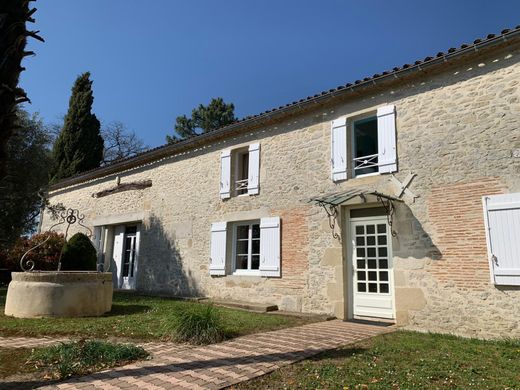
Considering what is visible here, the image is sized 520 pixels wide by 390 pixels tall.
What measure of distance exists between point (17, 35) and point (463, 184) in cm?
623

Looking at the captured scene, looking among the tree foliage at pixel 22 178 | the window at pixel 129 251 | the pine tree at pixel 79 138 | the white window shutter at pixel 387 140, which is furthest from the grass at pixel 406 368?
the pine tree at pixel 79 138

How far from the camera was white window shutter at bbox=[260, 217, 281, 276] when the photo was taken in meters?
8.21

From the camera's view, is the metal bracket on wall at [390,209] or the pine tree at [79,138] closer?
the metal bracket on wall at [390,209]

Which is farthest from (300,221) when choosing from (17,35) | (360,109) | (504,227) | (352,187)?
(17,35)

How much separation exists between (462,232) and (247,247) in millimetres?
4929

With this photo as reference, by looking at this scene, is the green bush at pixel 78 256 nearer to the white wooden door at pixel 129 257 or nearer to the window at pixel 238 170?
the window at pixel 238 170

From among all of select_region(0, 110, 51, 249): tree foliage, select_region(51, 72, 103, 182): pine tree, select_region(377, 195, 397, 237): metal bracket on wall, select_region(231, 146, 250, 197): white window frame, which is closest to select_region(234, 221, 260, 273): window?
select_region(231, 146, 250, 197): white window frame

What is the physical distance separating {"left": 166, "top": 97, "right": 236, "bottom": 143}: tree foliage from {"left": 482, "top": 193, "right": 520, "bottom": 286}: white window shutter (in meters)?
22.8

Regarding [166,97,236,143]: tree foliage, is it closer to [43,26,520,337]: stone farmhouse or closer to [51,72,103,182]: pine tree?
[51,72,103,182]: pine tree

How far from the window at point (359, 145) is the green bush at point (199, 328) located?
3946 millimetres

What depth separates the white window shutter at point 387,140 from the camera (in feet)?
22.8

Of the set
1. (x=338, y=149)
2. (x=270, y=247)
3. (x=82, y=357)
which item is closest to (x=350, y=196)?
(x=338, y=149)

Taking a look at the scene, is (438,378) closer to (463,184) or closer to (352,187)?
(463,184)

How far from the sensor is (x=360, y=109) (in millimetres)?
7695
